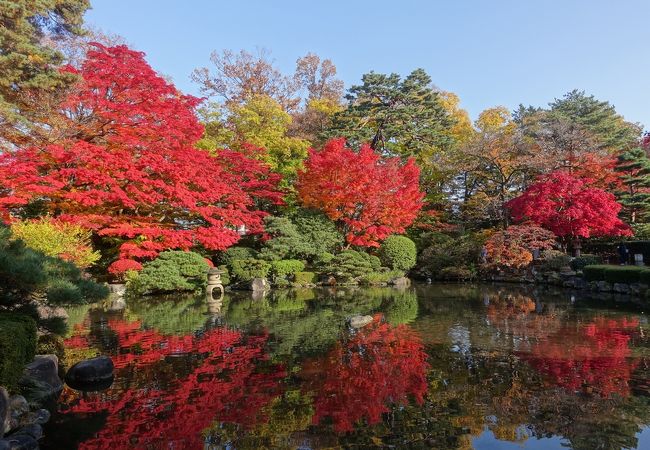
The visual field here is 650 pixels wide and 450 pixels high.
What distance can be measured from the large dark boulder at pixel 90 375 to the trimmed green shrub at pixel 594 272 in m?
15.7

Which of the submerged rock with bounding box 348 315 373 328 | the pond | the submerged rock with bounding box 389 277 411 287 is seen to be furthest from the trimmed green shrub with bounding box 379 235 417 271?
the submerged rock with bounding box 348 315 373 328

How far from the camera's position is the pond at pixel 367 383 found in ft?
14.8

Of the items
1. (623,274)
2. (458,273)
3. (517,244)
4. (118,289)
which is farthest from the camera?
(458,273)

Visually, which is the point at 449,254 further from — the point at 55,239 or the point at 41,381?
the point at 41,381

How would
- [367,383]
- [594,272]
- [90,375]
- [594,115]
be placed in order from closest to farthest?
[367,383], [90,375], [594,272], [594,115]

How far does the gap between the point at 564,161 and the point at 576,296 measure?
9.32 m

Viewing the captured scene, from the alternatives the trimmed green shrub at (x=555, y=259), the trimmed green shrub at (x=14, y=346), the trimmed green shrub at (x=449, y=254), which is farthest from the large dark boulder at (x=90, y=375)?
the trimmed green shrub at (x=449, y=254)

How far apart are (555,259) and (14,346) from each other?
18.9 metres

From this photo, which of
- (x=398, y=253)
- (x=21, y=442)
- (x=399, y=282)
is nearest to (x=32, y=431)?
(x=21, y=442)

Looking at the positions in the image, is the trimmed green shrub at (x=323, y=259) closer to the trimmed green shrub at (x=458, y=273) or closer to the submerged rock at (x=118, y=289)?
the trimmed green shrub at (x=458, y=273)

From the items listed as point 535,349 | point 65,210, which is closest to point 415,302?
point 535,349

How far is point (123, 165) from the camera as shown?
47.5 feet

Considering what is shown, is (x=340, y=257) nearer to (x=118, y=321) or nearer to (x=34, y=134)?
(x=118, y=321)

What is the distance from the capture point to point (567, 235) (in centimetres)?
2056
